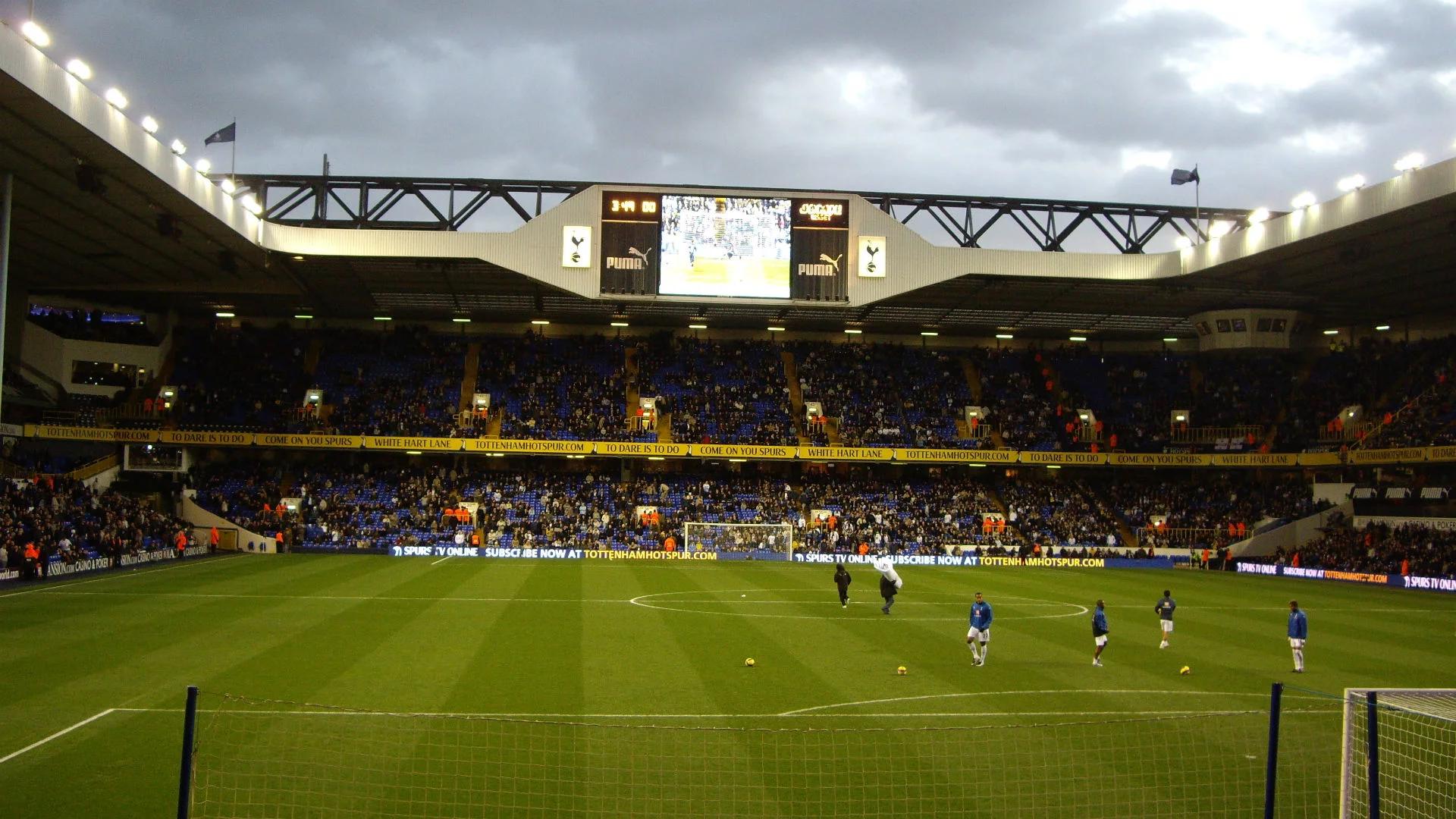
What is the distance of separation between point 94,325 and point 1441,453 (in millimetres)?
68442

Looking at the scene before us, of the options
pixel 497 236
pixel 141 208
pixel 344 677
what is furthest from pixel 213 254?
pixel 344 677

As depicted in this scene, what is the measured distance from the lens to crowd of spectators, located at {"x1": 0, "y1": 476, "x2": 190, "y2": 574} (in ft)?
118

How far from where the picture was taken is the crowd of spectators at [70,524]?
35.9 meters

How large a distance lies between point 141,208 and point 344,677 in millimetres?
28183

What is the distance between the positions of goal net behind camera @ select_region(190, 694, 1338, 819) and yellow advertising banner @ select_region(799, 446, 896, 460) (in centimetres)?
4344

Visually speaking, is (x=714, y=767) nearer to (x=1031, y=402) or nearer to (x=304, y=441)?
(x=304, y=441)

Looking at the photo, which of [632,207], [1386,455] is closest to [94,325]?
[632,207]

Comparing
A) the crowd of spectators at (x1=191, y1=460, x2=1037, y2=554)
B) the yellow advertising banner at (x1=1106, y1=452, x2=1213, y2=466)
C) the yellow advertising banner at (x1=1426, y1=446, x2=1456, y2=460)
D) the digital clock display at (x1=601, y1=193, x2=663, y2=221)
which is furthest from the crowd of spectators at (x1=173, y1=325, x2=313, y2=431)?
the yellow advertising banner at (x1=1426, y1=446, x2=1456, y2=460)

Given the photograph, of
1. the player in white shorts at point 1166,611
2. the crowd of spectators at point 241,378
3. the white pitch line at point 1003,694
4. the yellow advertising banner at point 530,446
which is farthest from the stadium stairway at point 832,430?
the white pitch line at point 1003,694

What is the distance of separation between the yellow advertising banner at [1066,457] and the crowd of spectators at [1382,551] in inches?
431

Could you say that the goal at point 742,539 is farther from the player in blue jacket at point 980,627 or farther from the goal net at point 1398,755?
the goal net at point 1398,755

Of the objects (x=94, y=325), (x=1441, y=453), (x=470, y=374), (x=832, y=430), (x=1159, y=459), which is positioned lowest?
(x=1159, y=459)

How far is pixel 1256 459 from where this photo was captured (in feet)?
197

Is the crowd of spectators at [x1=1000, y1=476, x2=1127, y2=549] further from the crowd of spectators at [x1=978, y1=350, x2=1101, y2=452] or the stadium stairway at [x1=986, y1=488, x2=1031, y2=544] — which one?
the crowd of spectators at [x1=978, y1=350, x2=1101, y2=452]
